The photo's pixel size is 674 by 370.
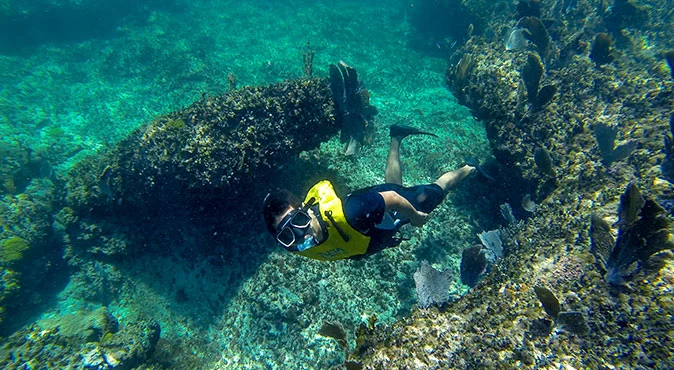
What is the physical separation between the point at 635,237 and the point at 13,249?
10.8 metres

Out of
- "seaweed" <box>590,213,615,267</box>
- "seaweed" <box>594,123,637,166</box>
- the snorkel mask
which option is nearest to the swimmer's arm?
the snorkel mask

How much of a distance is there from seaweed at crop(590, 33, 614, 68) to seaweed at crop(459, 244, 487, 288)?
5162mm

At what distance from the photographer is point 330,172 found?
→ 638 cm

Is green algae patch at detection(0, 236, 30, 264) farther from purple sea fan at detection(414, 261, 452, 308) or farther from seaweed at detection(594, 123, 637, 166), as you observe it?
seaweed at detection(594, 123, 637, 166)

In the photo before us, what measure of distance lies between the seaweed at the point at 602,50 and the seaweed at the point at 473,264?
516 centimetres

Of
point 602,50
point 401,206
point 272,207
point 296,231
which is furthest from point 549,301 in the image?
point 602,50

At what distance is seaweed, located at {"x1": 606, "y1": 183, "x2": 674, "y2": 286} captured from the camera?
109 inches

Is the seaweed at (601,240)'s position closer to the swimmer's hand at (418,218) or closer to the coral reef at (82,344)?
the swimmer's hand at (418,218)

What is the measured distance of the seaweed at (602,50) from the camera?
6334 millimetres

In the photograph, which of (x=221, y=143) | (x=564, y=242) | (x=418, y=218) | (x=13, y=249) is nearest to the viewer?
(x=564, y=242)

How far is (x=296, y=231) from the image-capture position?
3062 millimetres

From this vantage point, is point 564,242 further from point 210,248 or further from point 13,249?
point 13,249

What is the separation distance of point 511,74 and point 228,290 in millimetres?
7653

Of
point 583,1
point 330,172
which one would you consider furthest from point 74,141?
point 583,1
